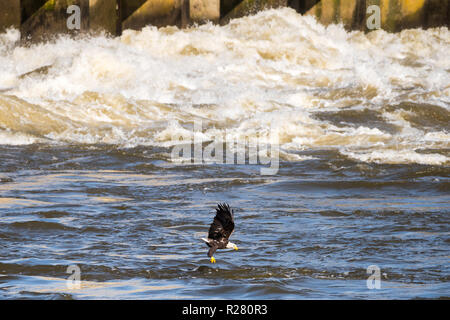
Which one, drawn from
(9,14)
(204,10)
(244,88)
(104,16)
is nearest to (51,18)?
(9,14)

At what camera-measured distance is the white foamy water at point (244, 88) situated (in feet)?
34.1

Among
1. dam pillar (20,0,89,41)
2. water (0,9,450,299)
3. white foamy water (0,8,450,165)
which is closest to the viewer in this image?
water (0,9,450,299)

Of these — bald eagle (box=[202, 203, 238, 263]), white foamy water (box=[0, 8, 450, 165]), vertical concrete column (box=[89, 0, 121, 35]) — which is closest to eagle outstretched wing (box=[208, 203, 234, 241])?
bald eagle (box=[202, 203, 238, 263])

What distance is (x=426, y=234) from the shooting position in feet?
18.4

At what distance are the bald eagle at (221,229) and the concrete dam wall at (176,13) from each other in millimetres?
12924

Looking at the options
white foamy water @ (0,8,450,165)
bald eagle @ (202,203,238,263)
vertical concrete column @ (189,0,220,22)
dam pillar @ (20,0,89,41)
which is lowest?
bald eagle @ (202,203,238,263)

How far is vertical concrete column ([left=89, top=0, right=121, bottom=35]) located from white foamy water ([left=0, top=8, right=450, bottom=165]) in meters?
0.31

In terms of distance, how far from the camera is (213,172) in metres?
8.24

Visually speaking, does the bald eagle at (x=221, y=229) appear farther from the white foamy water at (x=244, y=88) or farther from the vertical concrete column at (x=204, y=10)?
the vertical concrete column at (x=204, y=10)

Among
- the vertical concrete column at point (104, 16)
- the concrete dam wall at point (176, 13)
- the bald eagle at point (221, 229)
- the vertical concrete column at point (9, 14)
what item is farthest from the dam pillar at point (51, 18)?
the bald eagle at point (221, 229)

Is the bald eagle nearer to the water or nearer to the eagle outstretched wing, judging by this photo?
the eagle outstretched wing

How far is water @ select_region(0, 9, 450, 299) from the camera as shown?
4.65 metres
